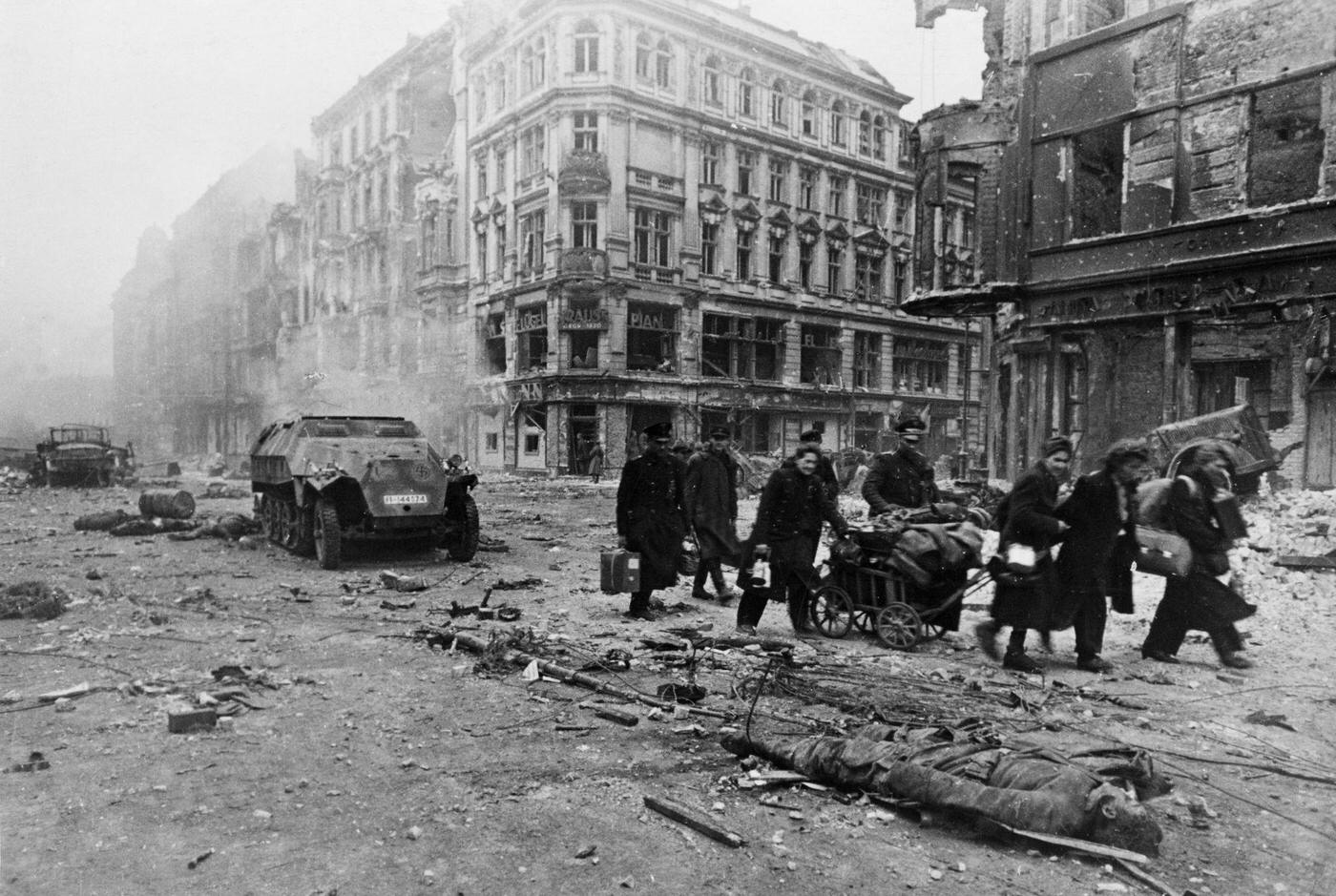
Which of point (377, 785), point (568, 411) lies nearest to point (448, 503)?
point (377, 785)

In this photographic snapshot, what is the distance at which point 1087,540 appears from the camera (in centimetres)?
684

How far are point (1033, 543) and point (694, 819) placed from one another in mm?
4016

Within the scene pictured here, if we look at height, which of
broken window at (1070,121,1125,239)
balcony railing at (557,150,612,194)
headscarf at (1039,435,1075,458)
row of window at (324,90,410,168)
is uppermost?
row of window at (324,90,410,168)

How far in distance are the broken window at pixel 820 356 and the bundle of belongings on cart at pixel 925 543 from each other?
3011cm

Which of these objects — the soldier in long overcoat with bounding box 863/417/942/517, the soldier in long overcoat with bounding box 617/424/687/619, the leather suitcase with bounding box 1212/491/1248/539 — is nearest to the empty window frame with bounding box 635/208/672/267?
the soldier in long overcoat with bounding box 617/424/687/619

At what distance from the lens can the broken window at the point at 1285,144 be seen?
45.8 ft

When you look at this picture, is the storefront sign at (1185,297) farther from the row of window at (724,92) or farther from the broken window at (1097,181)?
the row of window at (724,92)

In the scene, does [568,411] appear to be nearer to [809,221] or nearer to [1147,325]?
[809,221]

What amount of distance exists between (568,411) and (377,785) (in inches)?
1086

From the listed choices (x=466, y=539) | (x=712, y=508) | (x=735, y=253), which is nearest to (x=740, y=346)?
(x=735, y=253)

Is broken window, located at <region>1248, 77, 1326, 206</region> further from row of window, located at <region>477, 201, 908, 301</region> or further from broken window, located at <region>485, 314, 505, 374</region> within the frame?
broken window, located at <region>485, 314, 505, 374</region>

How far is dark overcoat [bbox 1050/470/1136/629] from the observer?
681 cm

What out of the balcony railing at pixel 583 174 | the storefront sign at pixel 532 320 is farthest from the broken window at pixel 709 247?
the storefront sign at pixel 532 320

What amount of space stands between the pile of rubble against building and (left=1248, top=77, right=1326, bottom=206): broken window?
5231mm
